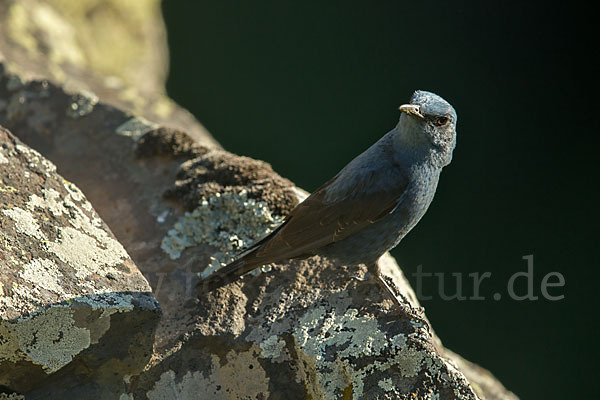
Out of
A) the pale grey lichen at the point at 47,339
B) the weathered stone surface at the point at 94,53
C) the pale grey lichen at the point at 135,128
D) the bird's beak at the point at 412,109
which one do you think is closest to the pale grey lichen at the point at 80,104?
the weathered stone surface at the point at 94,53

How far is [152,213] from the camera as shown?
4.29 meters

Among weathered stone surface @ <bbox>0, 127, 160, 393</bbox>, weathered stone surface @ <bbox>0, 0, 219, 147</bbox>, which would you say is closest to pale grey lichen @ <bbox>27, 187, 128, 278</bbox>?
weathered stone surface @ <bbox>0, 127, 160, 393</bbox>

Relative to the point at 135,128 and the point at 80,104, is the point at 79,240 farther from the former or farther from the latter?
the point at 80,104

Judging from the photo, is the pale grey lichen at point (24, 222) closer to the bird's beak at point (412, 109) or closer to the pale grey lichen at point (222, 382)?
the pale grey lichen at point (222, 382)

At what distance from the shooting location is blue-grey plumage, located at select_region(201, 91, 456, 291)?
3.80 meters

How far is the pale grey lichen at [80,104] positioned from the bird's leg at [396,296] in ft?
8.11

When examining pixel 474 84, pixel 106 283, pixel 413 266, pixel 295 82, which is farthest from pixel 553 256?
pixel 106 283

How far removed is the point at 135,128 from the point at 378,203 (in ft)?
6.49

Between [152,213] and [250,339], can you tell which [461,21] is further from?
[250,339]

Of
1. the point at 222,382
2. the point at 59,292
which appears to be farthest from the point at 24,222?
the point at 222,382

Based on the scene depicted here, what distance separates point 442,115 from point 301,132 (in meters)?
5.07

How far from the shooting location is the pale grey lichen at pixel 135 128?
4.74m

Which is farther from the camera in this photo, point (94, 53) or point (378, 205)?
point (94, 53)

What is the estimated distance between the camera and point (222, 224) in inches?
162
